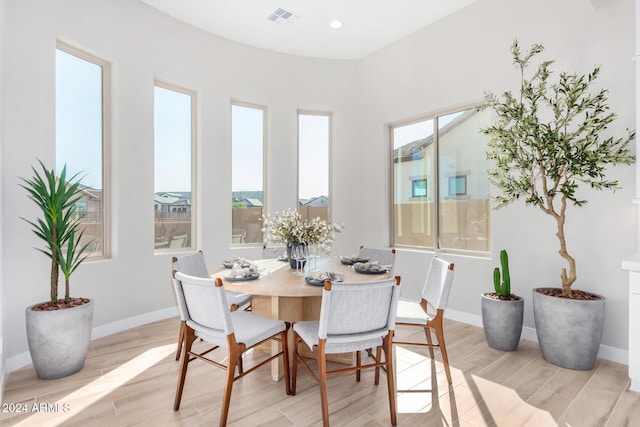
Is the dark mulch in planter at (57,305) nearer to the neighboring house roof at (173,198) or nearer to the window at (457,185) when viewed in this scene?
the neighboring house roof at (173,198)

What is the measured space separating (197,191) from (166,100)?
1141mm

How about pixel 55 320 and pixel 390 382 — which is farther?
pixel 55 320

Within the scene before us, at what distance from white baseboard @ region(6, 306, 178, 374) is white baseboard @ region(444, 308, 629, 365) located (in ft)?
10.7

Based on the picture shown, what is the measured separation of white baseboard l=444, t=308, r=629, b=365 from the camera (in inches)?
110

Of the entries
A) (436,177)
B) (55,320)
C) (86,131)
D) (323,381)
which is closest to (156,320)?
(55,320)

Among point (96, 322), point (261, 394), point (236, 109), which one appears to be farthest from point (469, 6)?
point (96, 322)

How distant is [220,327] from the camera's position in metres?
1.96

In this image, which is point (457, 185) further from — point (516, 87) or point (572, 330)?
point (572, 330)

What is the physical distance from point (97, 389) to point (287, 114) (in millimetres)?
3785

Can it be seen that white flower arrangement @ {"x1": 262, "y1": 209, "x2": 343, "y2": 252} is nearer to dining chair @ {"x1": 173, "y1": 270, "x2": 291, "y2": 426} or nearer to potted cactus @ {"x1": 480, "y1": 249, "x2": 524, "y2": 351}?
dining chair @ {"x1": 173, "y1": 270, "x2": 291, "y2": 426}

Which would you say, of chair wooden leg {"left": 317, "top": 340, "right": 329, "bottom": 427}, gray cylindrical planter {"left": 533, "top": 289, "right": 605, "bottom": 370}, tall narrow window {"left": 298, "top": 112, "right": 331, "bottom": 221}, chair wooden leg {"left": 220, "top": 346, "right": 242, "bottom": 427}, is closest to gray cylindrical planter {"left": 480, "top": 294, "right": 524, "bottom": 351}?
gray cylindrical planter {"left": 533, "top": 289, "right": 605, "bottom": 370}

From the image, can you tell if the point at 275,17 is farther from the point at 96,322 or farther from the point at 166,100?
the point at 96,322

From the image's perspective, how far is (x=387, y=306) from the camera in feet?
6.55

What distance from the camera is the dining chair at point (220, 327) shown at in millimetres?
1908
